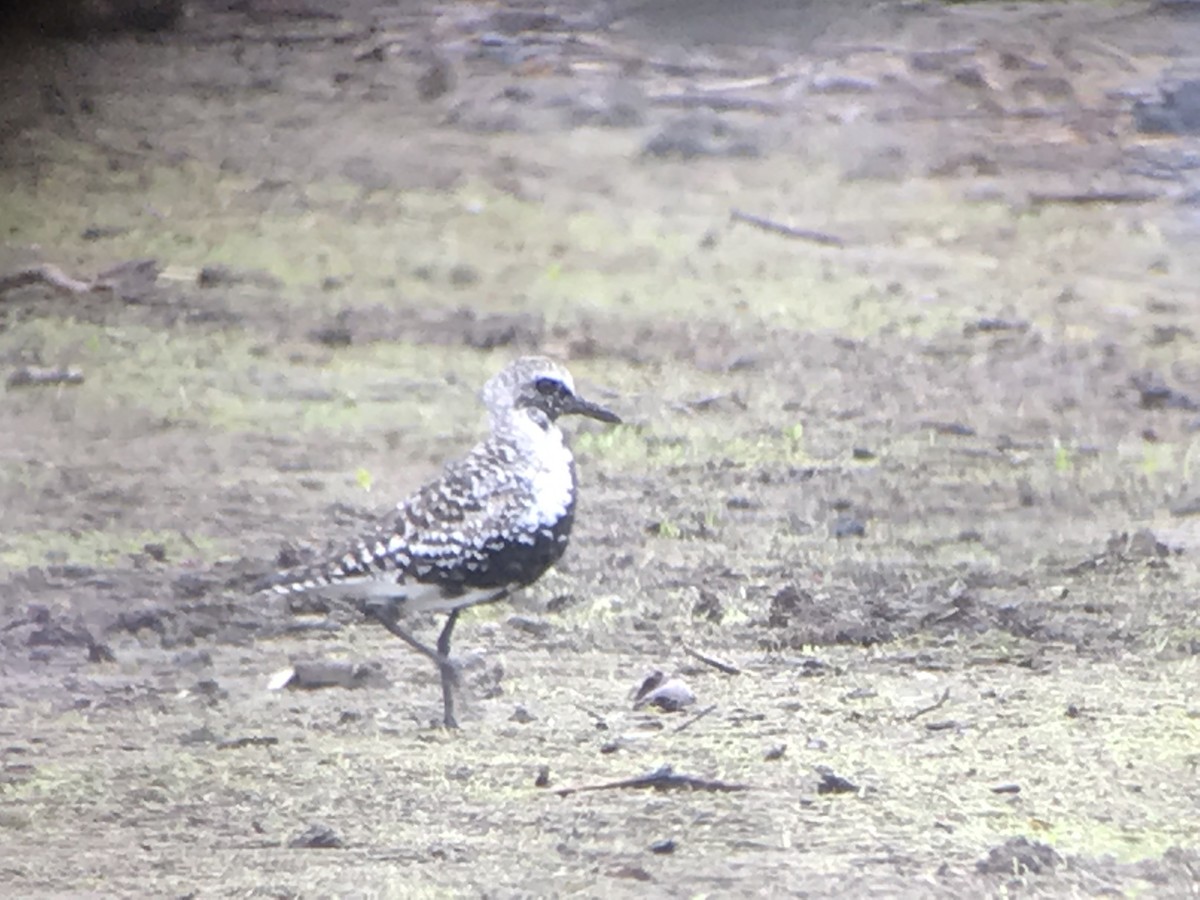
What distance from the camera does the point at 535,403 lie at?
94.7 inches

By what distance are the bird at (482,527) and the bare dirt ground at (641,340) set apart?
4 centimetres

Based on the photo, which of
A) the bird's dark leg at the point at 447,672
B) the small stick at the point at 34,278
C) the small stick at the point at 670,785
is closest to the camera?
the small stick at the point at 670,785

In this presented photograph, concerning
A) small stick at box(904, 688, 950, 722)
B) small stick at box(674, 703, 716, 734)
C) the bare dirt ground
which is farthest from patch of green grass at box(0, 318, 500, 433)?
small stick at box(904, 688, 950, 722)

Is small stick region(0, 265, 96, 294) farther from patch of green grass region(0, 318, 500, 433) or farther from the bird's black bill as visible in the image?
the bird's black bill

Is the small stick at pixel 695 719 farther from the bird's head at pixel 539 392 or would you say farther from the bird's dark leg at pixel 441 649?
the bird's head at pixel 539 392

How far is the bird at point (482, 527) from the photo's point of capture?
237 centimetres

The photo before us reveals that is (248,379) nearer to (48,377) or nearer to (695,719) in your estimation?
(48,377)

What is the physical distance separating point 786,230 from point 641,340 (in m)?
0.22

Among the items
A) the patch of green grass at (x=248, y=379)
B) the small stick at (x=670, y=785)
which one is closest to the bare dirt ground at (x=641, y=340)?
the patch of green grass at (x=248, y=379)

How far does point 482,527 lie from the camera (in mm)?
2389

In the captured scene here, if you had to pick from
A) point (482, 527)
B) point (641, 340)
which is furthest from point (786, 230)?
point (482, 527)

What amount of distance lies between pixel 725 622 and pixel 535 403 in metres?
0.35

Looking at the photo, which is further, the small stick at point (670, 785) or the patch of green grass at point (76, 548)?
the patch of green grass at point (76, 548)

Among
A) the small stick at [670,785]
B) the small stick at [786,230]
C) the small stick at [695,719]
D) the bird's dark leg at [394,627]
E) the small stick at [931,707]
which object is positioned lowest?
the small stick at [670,785]
